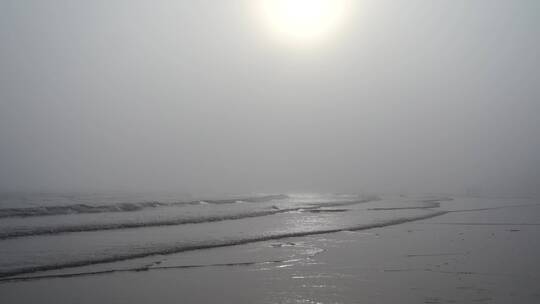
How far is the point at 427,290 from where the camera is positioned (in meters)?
7.48

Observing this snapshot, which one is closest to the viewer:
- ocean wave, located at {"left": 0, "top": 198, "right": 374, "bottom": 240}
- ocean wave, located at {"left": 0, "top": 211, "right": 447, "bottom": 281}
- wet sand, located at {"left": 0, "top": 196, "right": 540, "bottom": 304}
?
wet sand, located at {"left": 0, "top": 196, "right": 540, "bottom": 304}

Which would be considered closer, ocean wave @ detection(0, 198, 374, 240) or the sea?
the sea

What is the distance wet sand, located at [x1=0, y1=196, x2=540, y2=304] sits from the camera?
7.12 metres

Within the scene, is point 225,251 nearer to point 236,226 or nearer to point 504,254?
point 236,226

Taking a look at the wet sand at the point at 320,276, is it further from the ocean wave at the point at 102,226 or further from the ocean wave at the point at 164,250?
the ocean wave at the point at 102,226

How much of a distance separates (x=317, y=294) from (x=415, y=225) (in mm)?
11997

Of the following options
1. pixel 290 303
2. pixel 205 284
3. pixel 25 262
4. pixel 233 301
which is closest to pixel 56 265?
pixel 25 262

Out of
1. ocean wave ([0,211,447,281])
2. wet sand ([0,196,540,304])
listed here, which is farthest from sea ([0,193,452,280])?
wet sand ([0,196,540,304])

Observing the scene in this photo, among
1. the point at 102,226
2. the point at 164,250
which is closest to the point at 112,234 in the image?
the point at 102,226

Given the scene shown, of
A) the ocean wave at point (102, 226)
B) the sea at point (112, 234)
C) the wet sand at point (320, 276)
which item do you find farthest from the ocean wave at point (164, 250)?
the ocean wave at point (102, 226)

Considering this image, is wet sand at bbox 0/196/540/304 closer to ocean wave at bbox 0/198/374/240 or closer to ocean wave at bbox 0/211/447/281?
ocean wave at bbox 0/211/447/281

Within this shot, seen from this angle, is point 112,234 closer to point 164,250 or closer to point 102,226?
point 102,226

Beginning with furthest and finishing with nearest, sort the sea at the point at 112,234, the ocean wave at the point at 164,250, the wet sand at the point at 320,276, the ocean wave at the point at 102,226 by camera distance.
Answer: the ocean wave at the point at 102,226
the sea at the point at 112,234
the ocean wave at the point at 164,250
the wet sand at the point at 320,276

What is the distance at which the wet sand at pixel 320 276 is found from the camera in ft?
23.4
